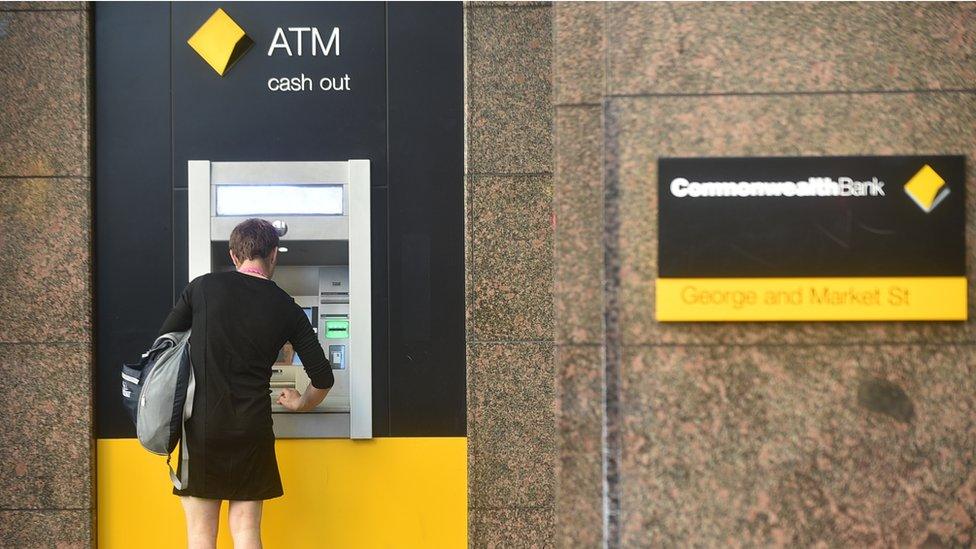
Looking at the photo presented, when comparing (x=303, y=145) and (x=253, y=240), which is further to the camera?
(x=303, y=145)

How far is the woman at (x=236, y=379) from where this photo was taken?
350cm

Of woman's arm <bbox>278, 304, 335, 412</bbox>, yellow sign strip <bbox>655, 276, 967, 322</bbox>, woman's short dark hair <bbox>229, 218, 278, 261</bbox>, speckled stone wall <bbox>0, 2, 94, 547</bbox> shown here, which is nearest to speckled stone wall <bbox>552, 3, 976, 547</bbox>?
yellow sign strip <bbox>655, 276, 967, 322</bbox>

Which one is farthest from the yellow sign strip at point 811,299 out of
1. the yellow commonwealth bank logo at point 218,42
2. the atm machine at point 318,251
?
the yellow commonwealth bank logo at point 218,42

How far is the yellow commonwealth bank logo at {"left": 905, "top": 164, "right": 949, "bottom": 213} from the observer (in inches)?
95.3

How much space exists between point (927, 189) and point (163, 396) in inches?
106

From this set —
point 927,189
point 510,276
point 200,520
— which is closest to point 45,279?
point 200,520

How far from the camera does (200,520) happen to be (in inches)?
141

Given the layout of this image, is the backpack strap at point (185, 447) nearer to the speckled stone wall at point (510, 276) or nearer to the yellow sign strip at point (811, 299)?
the speckled stone wall at point (510, 276)

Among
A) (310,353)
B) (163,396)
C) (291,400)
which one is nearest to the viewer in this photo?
(163,396)

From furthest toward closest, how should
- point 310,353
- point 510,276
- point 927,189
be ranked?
point 510,276, point 310,353, point 927,189

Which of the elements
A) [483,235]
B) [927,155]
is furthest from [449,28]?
[927,155]

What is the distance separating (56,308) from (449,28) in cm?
223

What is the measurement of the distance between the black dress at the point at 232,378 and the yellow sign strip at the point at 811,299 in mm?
1764

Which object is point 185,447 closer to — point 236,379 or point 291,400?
point 236,379
